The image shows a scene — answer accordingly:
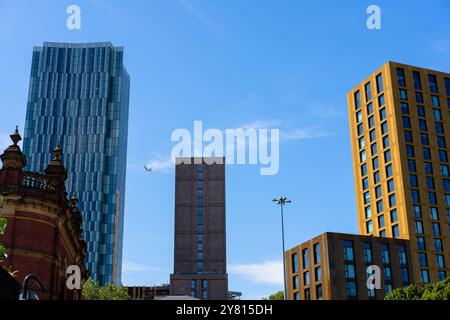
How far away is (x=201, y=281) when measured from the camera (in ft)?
529

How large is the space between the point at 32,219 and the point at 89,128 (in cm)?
14360

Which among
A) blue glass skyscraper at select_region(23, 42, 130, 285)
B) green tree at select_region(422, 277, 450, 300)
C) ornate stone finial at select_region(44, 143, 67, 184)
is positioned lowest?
green tree at select_region(422, 277, 450, 300)

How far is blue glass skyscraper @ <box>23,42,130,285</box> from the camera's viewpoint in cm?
17188

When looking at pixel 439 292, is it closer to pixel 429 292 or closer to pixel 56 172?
pixel 429 292

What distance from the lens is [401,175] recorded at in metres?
97.2

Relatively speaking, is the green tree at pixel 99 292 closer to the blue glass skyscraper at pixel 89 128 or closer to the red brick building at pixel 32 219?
the red brick building at pixel 32 219

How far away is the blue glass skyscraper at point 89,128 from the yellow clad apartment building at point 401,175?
8398cm

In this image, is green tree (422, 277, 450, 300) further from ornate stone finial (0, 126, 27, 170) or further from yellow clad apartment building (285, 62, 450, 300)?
ornate stone finial (0, 126, 27, 170)

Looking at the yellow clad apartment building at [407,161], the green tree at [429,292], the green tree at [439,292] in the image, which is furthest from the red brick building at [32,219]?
the yellow clad apartment building at [407,161]

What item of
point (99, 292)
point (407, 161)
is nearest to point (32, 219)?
point (99, 292)

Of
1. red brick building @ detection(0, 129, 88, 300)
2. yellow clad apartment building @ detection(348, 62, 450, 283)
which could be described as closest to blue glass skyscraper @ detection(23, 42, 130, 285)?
yellow clad apartment building @ detection(348, 62, 450, 283)

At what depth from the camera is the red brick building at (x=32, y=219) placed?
1572 inches

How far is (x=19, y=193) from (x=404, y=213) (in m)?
69.9

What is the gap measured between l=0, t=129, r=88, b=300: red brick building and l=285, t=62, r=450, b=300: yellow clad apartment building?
54441 mm
